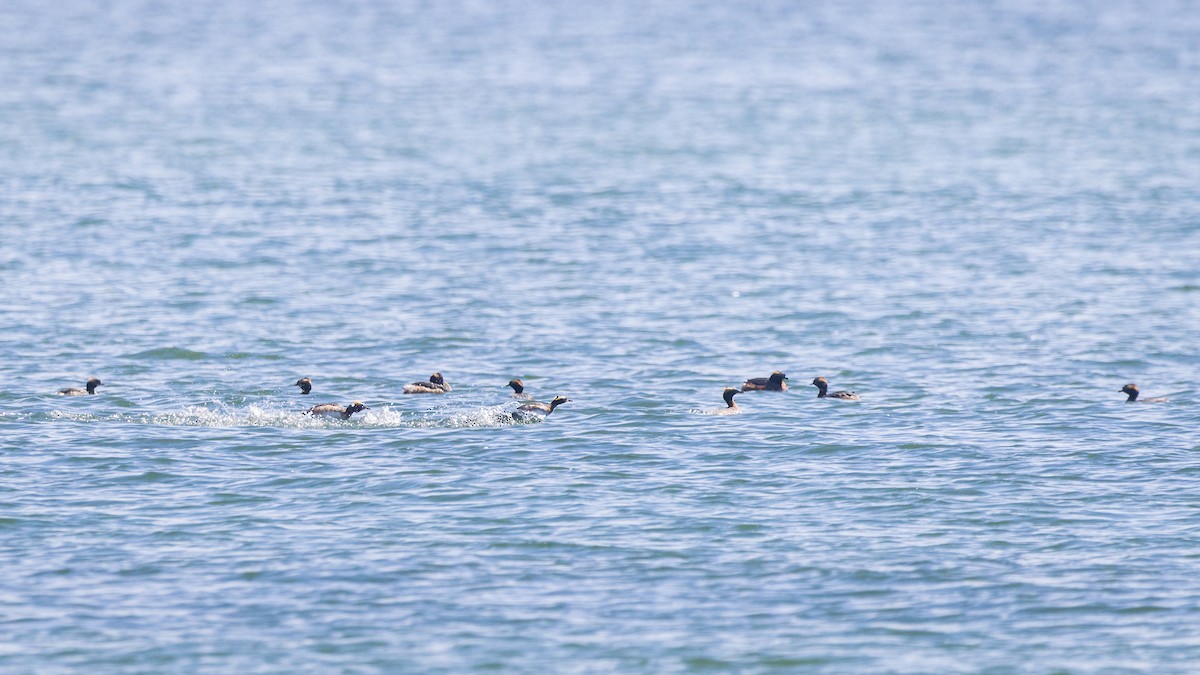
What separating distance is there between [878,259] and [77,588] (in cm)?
2895

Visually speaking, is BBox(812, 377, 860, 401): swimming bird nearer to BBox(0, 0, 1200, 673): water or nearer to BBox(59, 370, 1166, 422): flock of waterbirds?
BBox(59, 370, 1166, 422): flock of waterbirds

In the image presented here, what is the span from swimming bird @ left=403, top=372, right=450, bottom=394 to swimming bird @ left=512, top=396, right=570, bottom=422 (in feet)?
6.81

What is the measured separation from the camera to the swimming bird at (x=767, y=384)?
31906 millimetres

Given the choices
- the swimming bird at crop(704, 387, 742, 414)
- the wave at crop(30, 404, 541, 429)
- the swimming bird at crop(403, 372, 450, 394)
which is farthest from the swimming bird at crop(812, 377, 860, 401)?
the swimming bird at crop(403, 372, 450, 394)

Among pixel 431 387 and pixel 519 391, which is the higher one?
pixel 431 387

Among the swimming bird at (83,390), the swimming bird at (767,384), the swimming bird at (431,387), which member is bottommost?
the swimming bird at (767,384)

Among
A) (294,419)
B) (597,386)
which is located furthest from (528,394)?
(294,419)

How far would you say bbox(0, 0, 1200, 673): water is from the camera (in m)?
20.5

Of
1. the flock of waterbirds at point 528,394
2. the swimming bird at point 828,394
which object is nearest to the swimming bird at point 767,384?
the flock of waterbirds at point 528,394

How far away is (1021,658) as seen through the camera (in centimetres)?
1928

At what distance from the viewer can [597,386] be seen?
32031mm

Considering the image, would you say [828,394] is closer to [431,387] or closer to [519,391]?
[519,391]

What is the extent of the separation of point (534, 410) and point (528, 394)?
5.37 ft

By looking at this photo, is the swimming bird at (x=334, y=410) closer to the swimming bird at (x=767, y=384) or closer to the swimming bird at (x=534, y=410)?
the swimming bird at (x=534, y=410)
